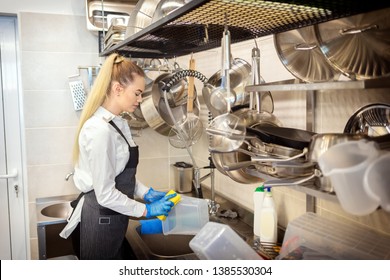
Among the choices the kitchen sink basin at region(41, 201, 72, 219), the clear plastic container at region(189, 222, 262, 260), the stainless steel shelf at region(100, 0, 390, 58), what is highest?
the stainless steel shelf at region(100, 0, 390, 58)

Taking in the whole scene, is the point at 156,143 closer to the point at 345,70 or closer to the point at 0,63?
the point at 0,63

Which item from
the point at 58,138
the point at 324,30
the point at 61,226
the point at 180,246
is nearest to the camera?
the point at 324,30

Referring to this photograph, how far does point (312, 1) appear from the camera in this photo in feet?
2.28

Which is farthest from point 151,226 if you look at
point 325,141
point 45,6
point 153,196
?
point 45,6

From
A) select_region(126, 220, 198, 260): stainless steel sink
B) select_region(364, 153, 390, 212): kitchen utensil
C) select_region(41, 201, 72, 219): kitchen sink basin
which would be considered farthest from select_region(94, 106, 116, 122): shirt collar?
select_region(364, 153, 390, 212): kitchen utensil

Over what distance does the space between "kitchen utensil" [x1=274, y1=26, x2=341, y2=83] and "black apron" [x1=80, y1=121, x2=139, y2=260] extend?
2.11ft

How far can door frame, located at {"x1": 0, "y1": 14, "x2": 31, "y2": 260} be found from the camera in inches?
68.8

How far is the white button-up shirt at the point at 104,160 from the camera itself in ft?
3.86

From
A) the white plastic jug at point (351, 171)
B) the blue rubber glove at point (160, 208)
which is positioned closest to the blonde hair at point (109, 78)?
the blue rubber glove at point (160, 208)

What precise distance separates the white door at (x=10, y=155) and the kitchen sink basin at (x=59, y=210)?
0.20 metres

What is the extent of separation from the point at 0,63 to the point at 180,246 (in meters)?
1.23

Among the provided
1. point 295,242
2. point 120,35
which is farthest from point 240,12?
point 120,35

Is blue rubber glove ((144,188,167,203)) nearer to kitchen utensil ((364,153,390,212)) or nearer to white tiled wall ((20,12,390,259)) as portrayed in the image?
white tiled wall ((20,12,390,259))
